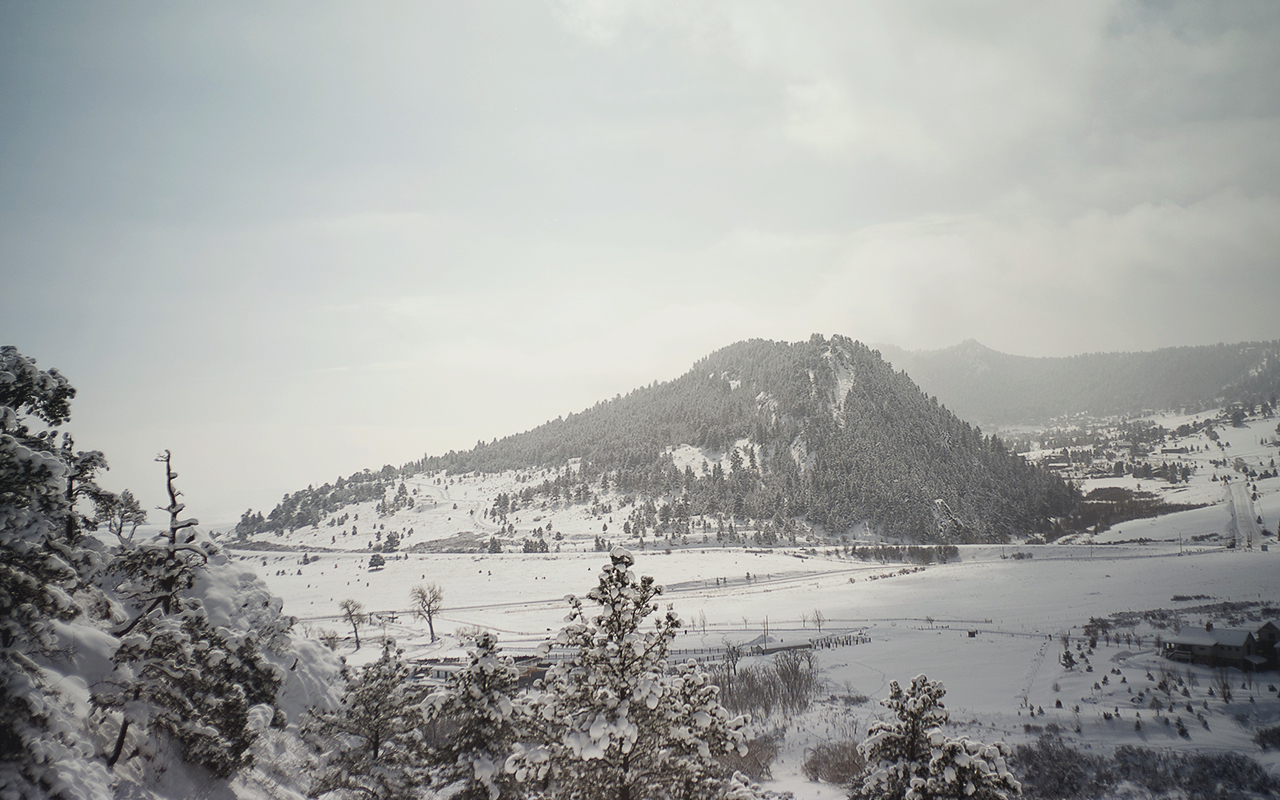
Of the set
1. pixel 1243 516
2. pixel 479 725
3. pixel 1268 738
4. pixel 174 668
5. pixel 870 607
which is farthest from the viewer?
A: pixel 1243 516

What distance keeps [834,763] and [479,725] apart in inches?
835

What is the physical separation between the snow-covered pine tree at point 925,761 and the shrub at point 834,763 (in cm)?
1393

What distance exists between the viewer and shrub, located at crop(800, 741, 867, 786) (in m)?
24.8

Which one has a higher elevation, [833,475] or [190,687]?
[190,687]

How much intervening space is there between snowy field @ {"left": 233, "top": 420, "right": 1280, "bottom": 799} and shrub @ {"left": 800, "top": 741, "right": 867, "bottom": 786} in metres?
0.78

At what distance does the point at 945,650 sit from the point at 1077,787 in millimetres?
26194

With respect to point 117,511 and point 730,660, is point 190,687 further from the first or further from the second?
point 730,660

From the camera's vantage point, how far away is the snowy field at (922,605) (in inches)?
1171

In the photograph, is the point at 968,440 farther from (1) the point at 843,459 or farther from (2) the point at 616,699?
(2) the point at 616,699

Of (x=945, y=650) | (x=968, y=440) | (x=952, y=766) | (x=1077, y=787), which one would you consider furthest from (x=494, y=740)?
(x=968, y=440)

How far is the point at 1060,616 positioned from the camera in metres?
54.9

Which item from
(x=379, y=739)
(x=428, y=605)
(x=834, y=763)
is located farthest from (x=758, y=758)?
(x=428, y=605)

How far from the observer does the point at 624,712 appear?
9.53 metres

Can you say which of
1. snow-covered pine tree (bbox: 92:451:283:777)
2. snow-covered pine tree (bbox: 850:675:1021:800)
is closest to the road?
snow-covered pine tree (bbox: 850:675:1021:800)
